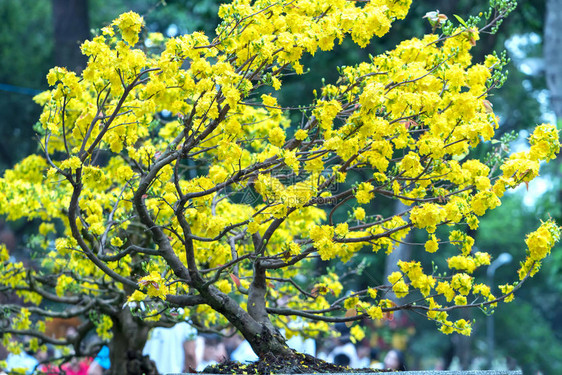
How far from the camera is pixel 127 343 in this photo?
6.98 meters

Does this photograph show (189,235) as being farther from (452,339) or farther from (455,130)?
(452,339)

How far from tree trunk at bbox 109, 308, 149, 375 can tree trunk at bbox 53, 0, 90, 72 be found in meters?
7.01

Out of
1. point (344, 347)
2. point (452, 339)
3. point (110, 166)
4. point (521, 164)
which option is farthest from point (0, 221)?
point (521, 164)

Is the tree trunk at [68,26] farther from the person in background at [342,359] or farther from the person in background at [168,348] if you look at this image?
the person in background at [342,359]

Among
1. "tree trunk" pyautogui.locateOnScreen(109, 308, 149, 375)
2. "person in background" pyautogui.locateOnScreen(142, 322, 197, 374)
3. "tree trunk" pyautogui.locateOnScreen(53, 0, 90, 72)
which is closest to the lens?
"tree trunk" pyautogui.locateOnScreen(109, 308, 149, 375)

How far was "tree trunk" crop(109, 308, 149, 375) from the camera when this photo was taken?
6918mm

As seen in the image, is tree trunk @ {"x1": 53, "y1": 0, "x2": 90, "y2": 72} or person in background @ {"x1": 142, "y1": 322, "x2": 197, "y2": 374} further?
tree trunk @ {"x1": 53, "y1": 0, "x2": 90, "y2": 72}

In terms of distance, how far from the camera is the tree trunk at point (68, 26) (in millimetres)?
12844

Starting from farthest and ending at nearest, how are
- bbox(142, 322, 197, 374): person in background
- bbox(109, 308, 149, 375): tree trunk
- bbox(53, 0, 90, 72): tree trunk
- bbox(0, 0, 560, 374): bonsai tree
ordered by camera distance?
bbox(53, 0, 90, 72): tree trunk
bbox(142, 322, 197, 374): person in background
bbox(109, 308, 149, 375): tree trunk
bbox(0, 0, 560, 374): bonsai tree

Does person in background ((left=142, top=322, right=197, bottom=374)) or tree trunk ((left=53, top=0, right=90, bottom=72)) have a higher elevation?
tree trunk ((left=53, top=0, right=90, bottom=72))

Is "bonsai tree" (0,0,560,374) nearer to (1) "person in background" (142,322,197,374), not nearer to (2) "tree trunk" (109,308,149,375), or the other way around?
(2) "tree trunk" (109,308,149,375)

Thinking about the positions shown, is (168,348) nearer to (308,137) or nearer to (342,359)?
(342,359)

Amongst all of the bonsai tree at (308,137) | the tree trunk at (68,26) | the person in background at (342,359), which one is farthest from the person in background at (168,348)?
the tree trunk at (68,26)

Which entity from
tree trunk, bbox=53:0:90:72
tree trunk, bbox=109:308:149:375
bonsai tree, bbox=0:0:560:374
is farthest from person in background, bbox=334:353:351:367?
tree trunk, bbox=53:0:90:72
